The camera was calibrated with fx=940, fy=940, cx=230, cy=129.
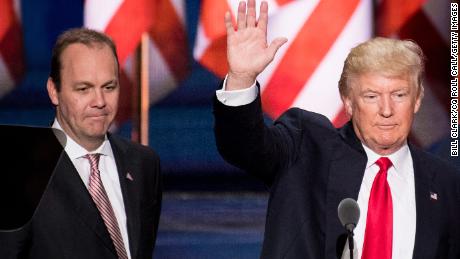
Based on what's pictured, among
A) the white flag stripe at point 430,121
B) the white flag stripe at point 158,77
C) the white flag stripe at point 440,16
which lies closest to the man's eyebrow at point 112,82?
the white flag stripe at point 158,77

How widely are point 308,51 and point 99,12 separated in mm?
931

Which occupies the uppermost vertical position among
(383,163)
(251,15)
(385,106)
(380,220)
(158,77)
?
(251,15)

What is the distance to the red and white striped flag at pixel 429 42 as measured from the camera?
13.1 ft

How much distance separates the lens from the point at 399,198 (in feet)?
8.26

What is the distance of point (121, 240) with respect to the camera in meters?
2.71

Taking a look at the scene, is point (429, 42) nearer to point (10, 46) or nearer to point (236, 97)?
point (10, 46)

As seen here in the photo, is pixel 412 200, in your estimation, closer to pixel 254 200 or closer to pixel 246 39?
pixel 246 39

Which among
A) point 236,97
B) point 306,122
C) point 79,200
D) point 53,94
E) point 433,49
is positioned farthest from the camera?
point 433,49

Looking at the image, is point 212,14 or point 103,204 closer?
point 103,204

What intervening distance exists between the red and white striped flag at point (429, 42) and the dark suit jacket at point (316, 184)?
144 cm

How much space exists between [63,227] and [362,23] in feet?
6.59

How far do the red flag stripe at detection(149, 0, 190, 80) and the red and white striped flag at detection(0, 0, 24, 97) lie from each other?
24.3 inches

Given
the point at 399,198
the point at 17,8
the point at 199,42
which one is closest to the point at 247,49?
the point at 399,198

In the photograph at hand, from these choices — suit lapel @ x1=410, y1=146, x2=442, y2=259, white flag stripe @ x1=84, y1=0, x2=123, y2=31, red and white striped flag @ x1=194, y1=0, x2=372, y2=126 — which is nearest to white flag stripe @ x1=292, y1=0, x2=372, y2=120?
red and white striped flag @ x1=194, y1=0, x2=372, y2=126
